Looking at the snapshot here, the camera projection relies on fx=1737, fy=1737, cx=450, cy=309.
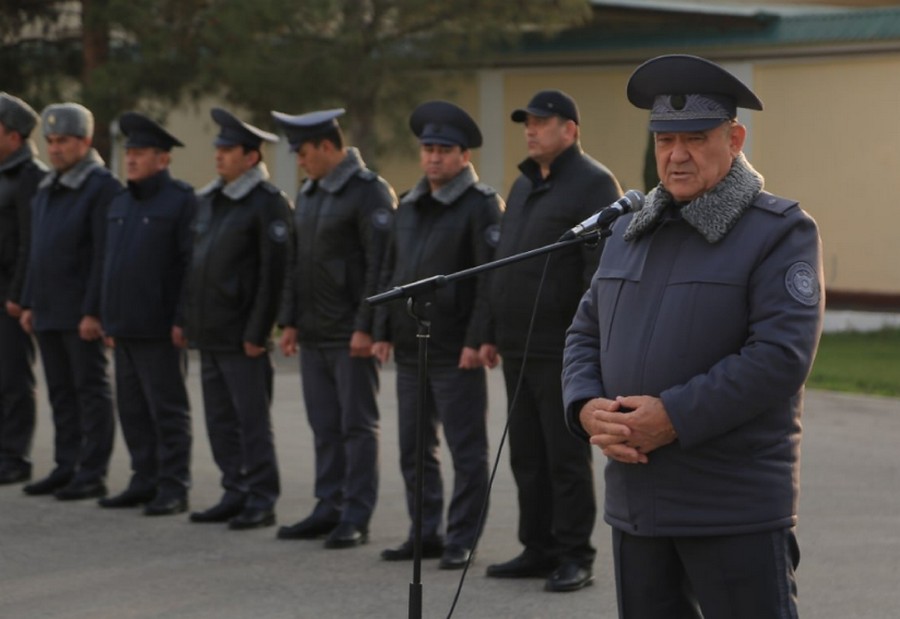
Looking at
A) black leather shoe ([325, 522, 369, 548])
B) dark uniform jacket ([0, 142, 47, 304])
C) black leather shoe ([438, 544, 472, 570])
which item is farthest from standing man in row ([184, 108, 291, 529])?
dark uniform jacket ([0, 142, 47, 304])

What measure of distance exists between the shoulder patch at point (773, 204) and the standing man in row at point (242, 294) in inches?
177

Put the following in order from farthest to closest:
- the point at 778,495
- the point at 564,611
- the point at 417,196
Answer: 1. the point at 417,196
2. the point at 564,611
3. the point at 778,495

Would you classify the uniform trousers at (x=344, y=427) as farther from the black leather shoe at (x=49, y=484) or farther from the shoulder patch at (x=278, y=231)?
the black leather shoe at (x=49, y=484)

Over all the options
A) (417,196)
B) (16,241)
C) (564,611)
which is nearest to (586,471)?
(564,611)

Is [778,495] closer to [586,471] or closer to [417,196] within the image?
[586,471]

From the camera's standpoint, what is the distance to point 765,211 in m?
4.32

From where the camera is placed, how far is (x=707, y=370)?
432 centimetres

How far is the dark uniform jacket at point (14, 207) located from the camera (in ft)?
32.6

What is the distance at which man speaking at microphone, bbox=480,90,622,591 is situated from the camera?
705 centimetres

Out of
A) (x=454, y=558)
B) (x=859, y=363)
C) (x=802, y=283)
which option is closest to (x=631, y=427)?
(x=802, y=283)

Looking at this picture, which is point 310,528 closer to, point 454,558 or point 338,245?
point 454,558

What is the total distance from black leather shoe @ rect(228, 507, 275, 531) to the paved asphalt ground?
0.24ft

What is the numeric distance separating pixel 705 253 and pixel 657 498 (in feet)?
2.05

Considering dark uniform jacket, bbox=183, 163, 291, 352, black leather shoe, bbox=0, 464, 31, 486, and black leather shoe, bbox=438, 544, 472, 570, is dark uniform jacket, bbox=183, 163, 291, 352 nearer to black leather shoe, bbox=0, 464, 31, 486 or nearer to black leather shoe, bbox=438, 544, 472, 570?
black leather shoe, bbox=438, 544, 472, 570
